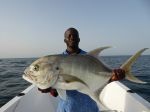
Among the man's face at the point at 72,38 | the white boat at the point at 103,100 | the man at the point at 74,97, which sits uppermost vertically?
the man's face at the point at 72,38

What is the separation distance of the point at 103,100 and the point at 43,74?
13.3ft

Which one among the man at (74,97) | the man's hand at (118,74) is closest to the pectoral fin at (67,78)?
the man's hand at (118,74)

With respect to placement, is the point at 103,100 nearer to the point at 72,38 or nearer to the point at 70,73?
the point at 72,38

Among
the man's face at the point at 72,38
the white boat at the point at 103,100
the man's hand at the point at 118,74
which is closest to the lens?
the man's hand at the point at 118,74

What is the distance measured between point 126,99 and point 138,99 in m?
0.53

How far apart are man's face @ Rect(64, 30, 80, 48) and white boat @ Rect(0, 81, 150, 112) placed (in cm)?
225

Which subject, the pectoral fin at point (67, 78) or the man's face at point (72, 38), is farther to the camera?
the man's face at point (72, 38)

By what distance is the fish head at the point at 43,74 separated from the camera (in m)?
2.60

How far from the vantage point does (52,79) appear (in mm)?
2596

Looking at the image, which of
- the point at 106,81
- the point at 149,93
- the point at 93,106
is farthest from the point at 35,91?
the point at 149,93

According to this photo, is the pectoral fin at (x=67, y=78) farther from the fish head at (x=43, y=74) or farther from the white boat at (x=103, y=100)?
the white boat at (x=103, y=100)

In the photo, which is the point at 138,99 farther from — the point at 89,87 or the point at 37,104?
the point at 89,87

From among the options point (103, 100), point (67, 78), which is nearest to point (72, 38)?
point (67, 78)

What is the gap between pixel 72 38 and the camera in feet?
11.2
